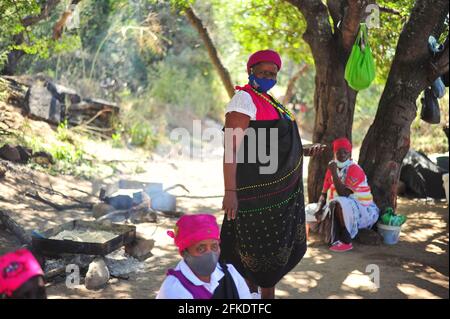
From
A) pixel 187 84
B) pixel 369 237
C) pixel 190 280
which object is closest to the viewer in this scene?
pixel 190 280

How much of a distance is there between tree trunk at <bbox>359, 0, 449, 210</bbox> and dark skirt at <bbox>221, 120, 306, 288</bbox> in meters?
3.21

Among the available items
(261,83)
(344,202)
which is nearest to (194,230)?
(261,83)

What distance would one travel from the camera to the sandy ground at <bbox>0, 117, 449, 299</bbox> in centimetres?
475

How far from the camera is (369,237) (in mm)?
6309

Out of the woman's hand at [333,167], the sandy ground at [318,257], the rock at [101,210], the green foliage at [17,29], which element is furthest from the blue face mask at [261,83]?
the rock at [101,210]

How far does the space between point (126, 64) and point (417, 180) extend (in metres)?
11.2

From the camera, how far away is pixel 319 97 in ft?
22.9

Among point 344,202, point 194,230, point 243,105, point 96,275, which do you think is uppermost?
point 243,105

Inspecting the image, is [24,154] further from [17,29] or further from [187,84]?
[187,84]

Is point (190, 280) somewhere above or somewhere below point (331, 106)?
below

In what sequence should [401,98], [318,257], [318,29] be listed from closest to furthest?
[318,257], [401,98], [318,29]

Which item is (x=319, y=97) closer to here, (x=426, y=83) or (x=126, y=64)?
(x=426, y=83)

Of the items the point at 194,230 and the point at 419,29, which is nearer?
the point at 194,230

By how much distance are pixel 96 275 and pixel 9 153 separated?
4674 millimetres
